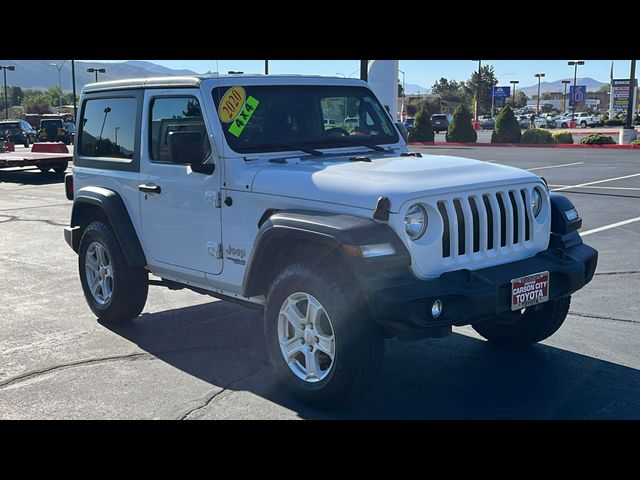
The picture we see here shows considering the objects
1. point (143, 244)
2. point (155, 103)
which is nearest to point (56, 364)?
point (143, 244)

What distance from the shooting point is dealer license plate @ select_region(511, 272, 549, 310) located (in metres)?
4.54

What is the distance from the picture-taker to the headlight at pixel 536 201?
16.9ft

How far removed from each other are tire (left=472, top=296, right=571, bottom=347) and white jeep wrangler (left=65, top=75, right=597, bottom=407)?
0.01 metres

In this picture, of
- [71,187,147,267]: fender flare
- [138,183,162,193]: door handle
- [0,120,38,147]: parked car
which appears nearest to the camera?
[138,183,162,193]: door handle

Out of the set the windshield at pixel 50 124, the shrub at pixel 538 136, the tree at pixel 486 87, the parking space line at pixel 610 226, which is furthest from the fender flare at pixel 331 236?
the tree at pixel 486 87

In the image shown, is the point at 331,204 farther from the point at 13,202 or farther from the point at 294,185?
the point at 13,202

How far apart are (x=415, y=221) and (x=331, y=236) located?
0.53m

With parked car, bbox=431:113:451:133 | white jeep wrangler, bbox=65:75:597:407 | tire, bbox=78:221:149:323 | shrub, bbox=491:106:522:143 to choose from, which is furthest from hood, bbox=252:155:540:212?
parked car, bbox=431:113:451:133

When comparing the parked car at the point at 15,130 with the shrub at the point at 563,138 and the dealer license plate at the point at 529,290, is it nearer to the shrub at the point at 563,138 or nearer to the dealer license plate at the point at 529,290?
the shrub at the point at 563,138

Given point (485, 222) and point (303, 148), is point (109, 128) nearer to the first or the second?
point (303, 148)

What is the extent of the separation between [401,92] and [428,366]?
9221 cm

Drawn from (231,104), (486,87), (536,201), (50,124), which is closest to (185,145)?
(231,104)

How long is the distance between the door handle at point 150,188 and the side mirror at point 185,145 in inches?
24.3

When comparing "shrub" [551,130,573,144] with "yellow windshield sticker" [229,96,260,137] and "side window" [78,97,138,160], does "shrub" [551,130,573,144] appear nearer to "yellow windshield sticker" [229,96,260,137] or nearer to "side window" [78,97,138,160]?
"side window" [78,97,138,160]
